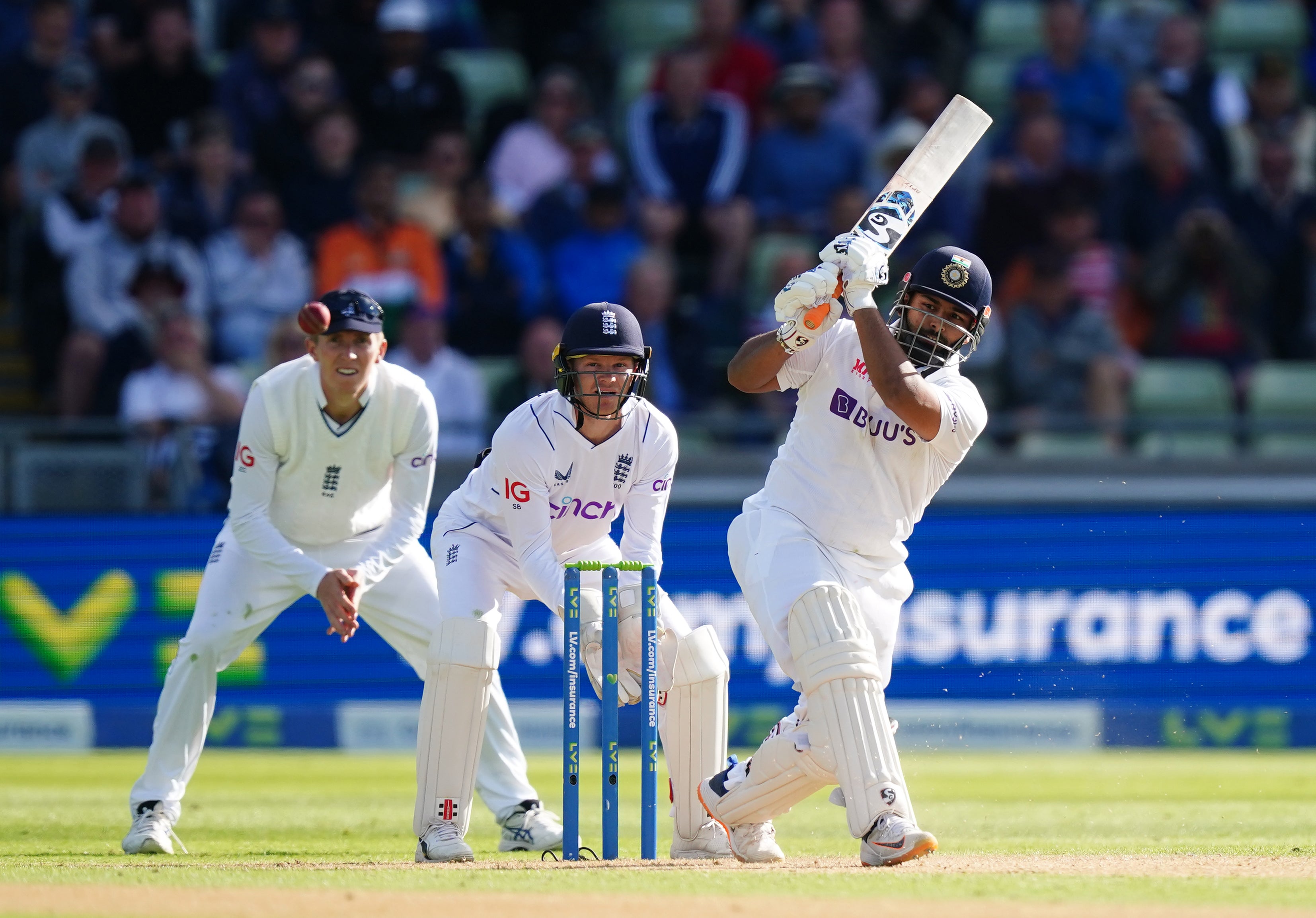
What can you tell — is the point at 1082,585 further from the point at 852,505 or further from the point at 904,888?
the point at 904,888

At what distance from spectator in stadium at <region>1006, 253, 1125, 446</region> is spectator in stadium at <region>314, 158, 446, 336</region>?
3.78 m

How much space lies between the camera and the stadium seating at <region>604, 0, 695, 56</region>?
1447cm

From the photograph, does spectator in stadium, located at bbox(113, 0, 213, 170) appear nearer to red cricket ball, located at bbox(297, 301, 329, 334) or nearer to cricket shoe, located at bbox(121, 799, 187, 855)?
red cricket ball, located at bbox(297, 301, 329, 334)

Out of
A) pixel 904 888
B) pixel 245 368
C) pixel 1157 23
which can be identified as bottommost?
pixel 904 888

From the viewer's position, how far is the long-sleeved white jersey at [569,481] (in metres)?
5.88

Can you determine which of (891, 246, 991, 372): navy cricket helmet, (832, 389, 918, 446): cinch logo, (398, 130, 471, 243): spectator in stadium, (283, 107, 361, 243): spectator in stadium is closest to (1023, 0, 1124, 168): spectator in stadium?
(398, 130, 471, 243): spectator in stadium

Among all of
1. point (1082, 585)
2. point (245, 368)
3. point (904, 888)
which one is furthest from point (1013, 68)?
point (904, 888)

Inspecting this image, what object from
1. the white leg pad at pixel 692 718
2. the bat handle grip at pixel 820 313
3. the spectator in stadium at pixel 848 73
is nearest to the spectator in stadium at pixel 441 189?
the spectator in stadium at pixel 848 73

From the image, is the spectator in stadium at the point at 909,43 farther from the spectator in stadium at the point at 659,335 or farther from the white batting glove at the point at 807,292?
the white batting glove at the point at 807,292

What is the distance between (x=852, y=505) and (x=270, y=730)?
5.91 metres

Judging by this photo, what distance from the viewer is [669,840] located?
6816 millimetres

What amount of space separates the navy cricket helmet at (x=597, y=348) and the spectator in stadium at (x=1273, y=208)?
7739 mm

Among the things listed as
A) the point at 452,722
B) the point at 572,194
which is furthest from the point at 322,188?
the point at 452,722

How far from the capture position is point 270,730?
34.7 ft
